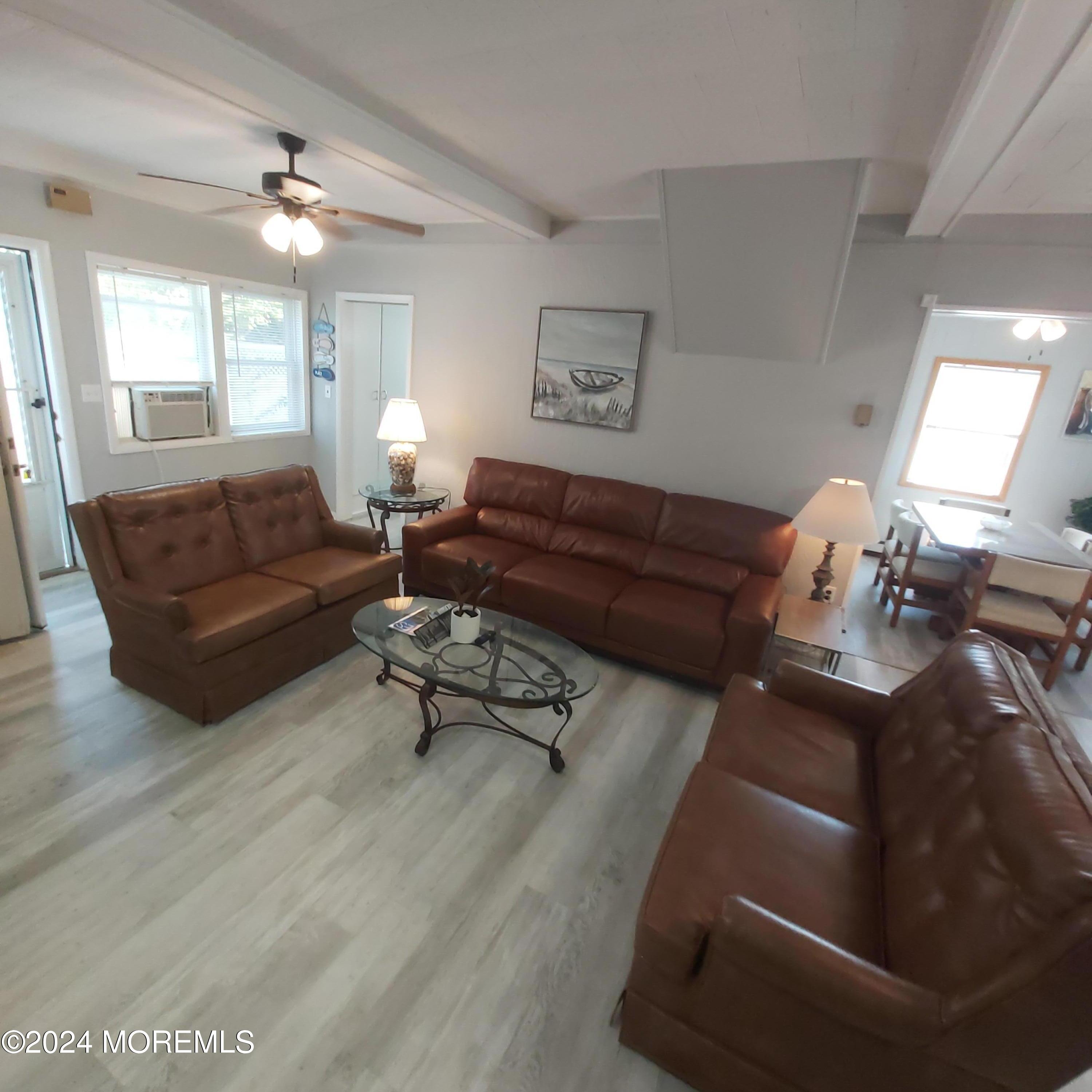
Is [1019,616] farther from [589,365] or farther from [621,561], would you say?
[589,365]

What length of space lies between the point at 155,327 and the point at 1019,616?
19.7ft

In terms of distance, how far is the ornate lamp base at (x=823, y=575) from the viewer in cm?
310

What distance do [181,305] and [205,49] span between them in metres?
2.89

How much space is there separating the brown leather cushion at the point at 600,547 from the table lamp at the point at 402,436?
1232 millimetres

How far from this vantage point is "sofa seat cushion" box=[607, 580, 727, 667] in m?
2.89

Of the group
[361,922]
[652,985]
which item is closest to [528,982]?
[652,985]

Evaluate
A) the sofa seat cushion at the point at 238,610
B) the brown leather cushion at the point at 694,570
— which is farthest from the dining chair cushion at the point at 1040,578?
the sofa seat cushion at the point at 238,610

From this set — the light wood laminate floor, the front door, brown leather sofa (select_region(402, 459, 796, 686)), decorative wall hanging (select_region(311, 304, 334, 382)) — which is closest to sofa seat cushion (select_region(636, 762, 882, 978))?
the light wood laminate floor

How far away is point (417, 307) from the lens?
452 centimetres

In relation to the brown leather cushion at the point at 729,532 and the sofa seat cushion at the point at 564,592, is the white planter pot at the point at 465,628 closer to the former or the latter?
the sofa seat cushion at the point at 564,592

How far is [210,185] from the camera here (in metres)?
2.71

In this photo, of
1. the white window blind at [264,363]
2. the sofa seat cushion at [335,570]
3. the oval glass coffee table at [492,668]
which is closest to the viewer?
the oval glass coffee table at [492,668]

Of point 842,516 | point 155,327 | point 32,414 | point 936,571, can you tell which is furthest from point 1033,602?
point 32,414

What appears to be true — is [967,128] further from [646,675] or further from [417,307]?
[417,307]
